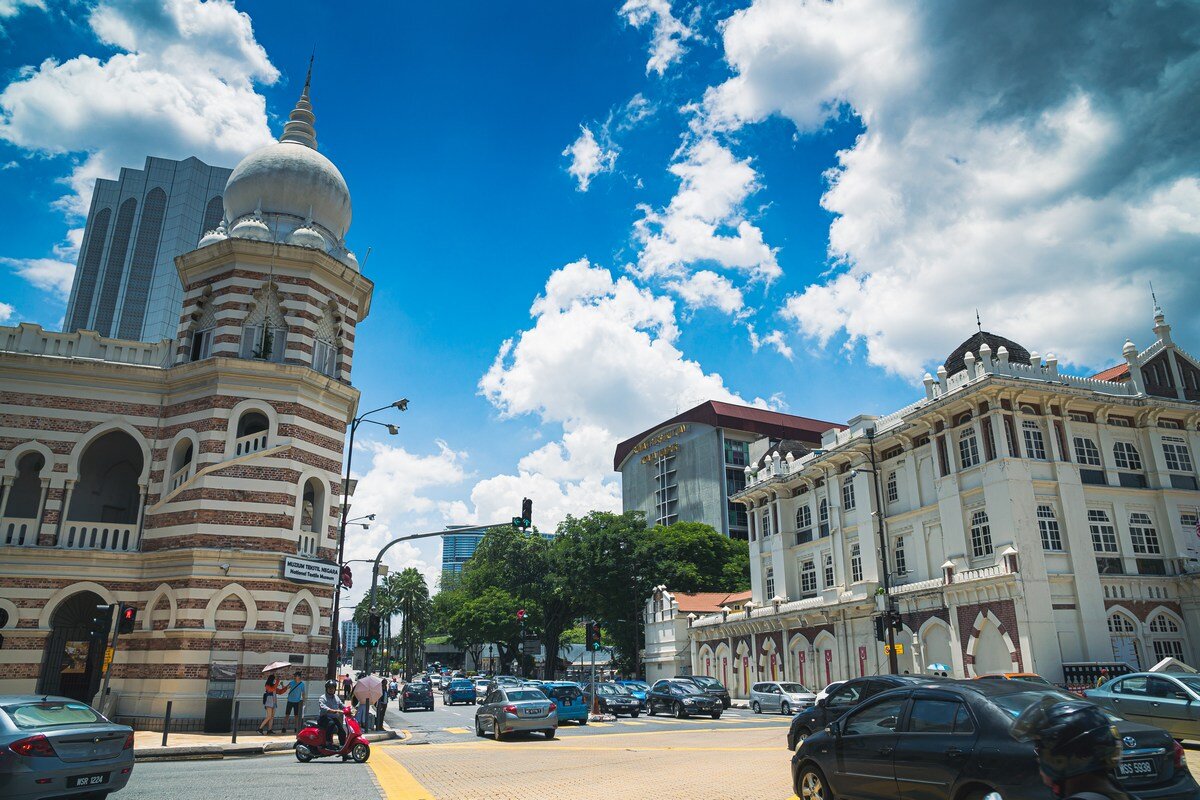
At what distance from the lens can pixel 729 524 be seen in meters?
87.8

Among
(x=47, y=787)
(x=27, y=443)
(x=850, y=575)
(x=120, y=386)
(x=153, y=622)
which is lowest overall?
(x=47, y=787)

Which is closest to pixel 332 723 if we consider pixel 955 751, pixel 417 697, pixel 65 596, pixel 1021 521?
pixel 955 751

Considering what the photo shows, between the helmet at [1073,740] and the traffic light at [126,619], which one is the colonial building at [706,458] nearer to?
the traffic light at [126,619]

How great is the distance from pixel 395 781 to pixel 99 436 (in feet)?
67.9

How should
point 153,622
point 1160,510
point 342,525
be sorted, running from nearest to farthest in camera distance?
point 153,622
point 342,525
point 1160,510

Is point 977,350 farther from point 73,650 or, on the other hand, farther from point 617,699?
point 73,650

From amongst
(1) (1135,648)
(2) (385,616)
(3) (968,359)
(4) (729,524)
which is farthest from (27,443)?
(2) (385,616)

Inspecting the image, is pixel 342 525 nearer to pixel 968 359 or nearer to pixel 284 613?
pixel 284 613

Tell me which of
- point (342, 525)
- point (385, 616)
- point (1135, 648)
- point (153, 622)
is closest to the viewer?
point (153, 622)

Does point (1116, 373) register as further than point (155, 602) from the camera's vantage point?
Yes

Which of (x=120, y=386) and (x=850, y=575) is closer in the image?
(x=120, y=386)

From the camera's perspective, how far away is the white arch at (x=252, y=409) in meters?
25.7

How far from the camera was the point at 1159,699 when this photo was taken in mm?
15562

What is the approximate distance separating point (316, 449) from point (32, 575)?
9.27 metres
